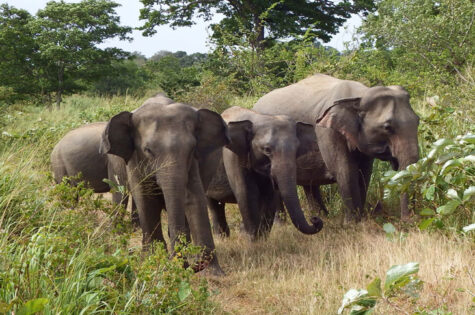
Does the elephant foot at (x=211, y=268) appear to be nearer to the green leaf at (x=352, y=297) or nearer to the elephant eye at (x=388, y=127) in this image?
the green leaf at (x=352, y=297)

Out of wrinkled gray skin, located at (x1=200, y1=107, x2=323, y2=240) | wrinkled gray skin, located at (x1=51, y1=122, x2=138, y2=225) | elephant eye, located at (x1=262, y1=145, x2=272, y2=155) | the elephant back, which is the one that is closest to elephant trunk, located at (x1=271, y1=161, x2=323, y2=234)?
wrinkled gray skin, located at (x1=200, y1=107, x2=323, y2=240)

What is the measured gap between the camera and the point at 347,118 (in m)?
6.67

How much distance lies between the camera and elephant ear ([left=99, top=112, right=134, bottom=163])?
5.19 metres

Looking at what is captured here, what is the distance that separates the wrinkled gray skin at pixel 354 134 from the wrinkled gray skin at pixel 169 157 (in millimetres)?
1873

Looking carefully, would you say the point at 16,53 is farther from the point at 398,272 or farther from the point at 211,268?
the point at 398,272

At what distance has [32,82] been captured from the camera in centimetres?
2594

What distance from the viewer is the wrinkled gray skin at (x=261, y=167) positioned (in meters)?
6.05

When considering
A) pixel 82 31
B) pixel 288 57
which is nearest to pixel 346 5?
pixel 82 31

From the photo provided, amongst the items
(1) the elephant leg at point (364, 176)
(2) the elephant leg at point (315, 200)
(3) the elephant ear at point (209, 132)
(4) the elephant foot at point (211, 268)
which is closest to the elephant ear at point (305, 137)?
(1) the elephant leg at point (364, 176)

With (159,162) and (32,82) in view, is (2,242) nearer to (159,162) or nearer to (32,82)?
(159,162)

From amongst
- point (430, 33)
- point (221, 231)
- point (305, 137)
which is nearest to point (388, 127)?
point (305, 137)

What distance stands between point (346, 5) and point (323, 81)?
72.6 ft

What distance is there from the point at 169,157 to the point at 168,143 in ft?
0.40

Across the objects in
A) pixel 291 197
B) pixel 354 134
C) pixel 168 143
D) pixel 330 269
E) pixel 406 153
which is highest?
pixel 168 143
